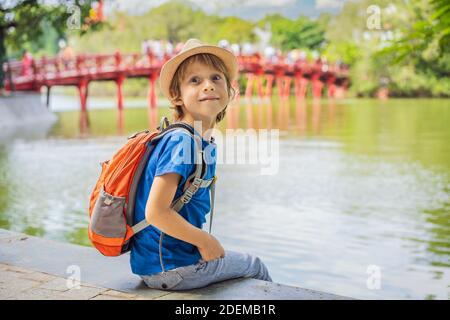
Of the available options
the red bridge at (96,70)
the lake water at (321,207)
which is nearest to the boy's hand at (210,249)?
the lake water at (321,207)

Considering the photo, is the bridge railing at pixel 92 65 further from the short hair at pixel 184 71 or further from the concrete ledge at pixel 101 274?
the short hair at pixel 184 71

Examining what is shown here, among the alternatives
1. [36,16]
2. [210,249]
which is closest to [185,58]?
[210,249]

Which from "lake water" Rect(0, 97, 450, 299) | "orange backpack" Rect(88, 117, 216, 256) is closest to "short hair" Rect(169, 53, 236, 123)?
"orange backpack" Rect(88, 117, 216, 256)

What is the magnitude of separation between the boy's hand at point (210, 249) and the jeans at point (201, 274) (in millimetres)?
41

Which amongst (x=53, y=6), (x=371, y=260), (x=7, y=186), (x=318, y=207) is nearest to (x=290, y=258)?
(x=371, y=260)

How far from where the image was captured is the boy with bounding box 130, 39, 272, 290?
2033mm

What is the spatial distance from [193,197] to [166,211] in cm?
15

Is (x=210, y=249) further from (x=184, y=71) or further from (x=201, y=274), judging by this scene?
(x=184, y=71)

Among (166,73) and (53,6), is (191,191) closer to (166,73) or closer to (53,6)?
(166,73)

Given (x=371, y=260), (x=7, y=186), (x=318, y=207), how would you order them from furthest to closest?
1. (x=7, y=186)
2. (x=318, y=207)
3. (x=371, y=260)

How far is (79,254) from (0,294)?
498mm

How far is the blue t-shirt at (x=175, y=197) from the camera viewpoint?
1970mm

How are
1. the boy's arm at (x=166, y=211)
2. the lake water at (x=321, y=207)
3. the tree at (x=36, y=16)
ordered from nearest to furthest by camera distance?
the boy's arm at (x=166, y=211) → the lake water at (x=321, y=207) → the tree at (x=36, y=16)
